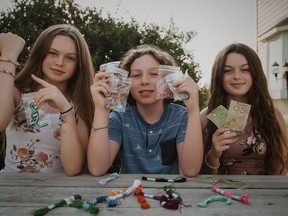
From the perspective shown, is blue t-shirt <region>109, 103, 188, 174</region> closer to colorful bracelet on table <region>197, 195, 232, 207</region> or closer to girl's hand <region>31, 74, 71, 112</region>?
girl's hand <region>31, 74, 71, 112</region>

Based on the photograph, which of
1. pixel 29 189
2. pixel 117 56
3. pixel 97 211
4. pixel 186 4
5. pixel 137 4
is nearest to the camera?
pixel 97 211

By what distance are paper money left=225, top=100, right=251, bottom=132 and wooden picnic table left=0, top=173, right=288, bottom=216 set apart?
0.47 meters

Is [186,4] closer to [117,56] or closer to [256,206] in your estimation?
[117,56]

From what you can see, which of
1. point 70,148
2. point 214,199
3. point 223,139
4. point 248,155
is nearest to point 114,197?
point 214,199

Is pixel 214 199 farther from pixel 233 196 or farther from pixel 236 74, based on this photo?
pixel 236 74

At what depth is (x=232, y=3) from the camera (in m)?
5.78

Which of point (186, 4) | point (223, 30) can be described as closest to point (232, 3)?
point (223, 30)

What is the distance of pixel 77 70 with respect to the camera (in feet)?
8.39

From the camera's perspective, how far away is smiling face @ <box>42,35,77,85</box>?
2.38 metres

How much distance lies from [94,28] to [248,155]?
9.71 feet

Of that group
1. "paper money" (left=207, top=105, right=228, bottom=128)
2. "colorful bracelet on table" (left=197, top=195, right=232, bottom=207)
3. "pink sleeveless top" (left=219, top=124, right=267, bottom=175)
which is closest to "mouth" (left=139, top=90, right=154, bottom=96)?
"paper money" (left=207, top=105, right=228, bottom=128)

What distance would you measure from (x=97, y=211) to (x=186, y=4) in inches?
195

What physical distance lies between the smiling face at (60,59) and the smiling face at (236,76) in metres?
1.37

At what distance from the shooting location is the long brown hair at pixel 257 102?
101 inches
